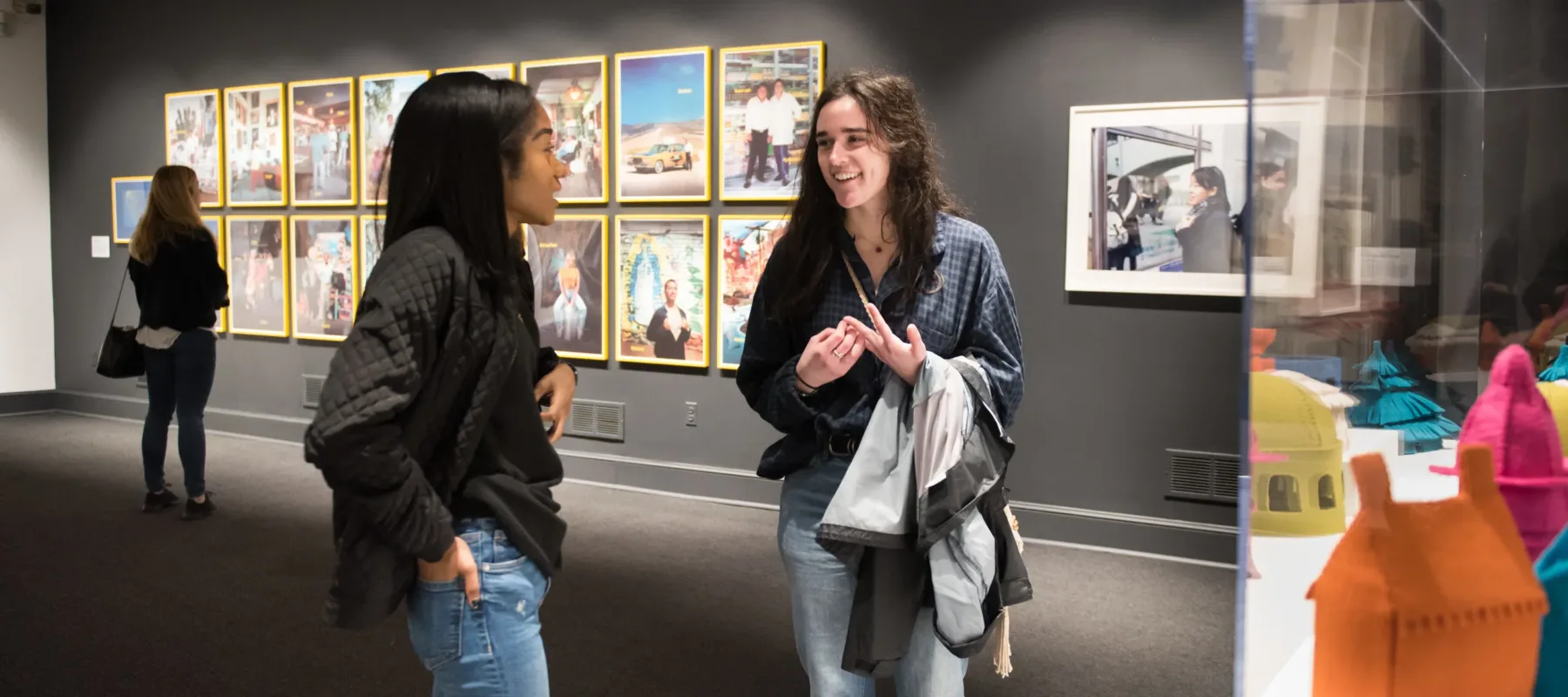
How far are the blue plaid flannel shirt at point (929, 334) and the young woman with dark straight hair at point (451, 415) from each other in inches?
16.7

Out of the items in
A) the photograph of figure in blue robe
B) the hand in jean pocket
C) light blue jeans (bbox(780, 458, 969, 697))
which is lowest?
light blue jeans (bbox(780, 458, 969, 697))

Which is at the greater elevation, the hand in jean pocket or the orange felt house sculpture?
the orange felt house sculpture

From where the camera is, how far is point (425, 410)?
138cm

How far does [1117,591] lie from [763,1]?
10.9 feet

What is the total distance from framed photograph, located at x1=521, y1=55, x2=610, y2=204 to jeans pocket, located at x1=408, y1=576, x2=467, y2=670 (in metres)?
4.63

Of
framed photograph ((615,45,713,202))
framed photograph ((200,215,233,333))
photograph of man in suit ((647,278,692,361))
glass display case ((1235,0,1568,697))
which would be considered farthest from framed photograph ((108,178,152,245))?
glass display case ((1235,0,1568,697))

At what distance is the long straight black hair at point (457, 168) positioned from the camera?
1425mm

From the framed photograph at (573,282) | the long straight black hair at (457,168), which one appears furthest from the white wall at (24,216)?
the long straight black hair at (457,168)

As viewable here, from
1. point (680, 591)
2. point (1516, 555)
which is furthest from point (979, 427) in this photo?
point (680, 591)

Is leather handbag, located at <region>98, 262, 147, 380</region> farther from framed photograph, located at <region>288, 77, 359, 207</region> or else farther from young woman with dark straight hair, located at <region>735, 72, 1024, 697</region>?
young woman with dark straight hair, located at <region>735, 72, 1024, 697</region>

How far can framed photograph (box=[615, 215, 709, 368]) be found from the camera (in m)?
5.62

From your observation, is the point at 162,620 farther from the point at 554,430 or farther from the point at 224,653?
the point at 554,430

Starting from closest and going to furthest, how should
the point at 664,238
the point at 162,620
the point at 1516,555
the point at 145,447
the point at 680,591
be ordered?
1. the point at 1516,555
2. the point at 162,620
3. the point at 680,591
4. the point at 145,447
5. the point at 664,238

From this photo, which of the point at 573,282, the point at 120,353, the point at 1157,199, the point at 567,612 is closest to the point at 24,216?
the point at 120,353
